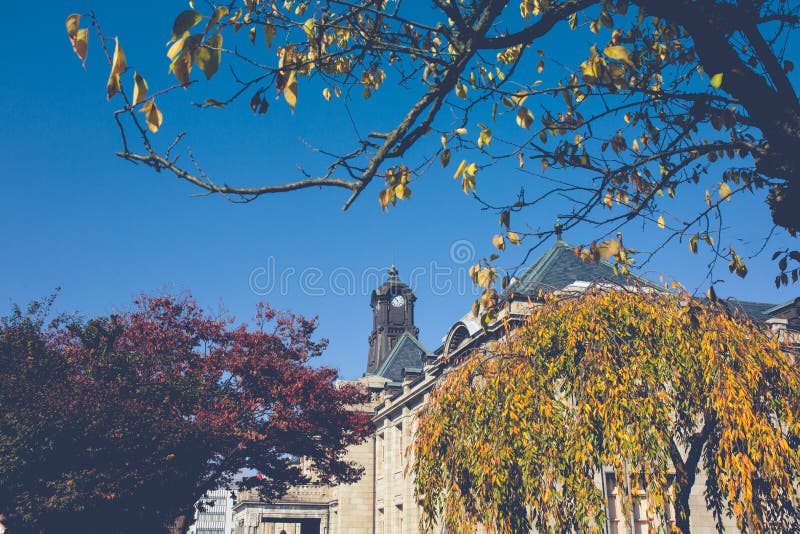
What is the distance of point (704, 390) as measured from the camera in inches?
421

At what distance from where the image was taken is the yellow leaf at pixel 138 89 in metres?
3.38

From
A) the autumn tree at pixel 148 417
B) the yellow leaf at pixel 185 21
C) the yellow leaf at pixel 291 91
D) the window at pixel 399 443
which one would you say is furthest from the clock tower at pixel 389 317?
the yellow leaf at pixel 185 21

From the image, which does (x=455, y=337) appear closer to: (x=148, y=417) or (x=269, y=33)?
(x=148, y=417)

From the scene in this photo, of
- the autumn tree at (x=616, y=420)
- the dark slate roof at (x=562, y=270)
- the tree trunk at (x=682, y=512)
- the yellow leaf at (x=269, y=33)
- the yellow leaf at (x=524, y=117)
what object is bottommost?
the tree trunk at (x=682, y=512)

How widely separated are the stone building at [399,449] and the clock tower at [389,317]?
8460 millimetres

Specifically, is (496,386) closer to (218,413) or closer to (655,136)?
(655,136)

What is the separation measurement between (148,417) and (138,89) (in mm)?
21092

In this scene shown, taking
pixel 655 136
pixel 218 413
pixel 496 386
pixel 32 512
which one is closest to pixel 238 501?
pixel 218 413

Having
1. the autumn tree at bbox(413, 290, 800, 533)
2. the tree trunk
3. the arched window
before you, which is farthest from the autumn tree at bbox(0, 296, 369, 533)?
the tree trunk

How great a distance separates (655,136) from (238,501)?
145 ft

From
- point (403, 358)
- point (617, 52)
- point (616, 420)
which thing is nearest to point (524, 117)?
point (617, 52)

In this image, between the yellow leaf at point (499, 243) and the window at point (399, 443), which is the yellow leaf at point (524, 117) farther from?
the window at point (399, 443)

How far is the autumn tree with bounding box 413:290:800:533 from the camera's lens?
972 centimetres

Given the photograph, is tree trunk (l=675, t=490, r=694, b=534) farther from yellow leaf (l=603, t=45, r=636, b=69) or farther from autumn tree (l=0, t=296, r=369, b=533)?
autumn tree (l=0, t=296, r=369, b=533)
